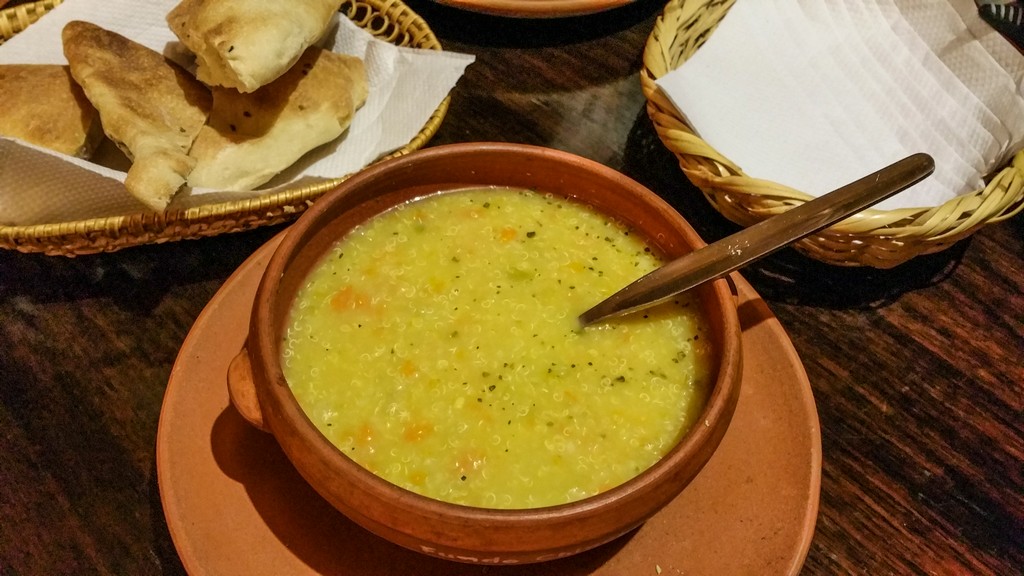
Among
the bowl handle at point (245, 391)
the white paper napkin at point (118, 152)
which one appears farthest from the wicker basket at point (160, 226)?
the bowl handle at point (245, 391)

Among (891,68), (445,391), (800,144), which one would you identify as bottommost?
(445,391)

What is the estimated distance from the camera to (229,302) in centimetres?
99

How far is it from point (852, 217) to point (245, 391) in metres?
0.86

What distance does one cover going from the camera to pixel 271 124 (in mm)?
1314

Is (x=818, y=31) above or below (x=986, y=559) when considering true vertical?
above

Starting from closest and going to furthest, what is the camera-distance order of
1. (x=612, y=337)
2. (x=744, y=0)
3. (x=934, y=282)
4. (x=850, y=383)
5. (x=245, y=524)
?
(x=245, y=524)
(x=612, y=337)
(x=850, y=383)
(x=934, y=282)
(x=744, y=0)

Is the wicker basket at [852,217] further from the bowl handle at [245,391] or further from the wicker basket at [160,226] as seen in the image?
the bowl handle at [245,391]

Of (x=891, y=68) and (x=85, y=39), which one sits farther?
(x=891, y=68)

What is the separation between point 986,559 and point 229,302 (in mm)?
1055

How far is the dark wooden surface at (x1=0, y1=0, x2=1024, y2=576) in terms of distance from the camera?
3.01ft

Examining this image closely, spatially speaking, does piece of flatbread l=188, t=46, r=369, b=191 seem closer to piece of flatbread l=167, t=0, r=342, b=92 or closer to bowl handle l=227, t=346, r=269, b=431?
piece of flatbread l=167, t=0, r=342, b=92

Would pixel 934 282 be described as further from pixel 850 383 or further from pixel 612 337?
pixel 612 337

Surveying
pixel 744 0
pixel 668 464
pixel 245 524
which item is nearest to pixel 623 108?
pixel 744 0

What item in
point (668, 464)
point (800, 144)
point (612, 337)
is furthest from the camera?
point (800, 144)
